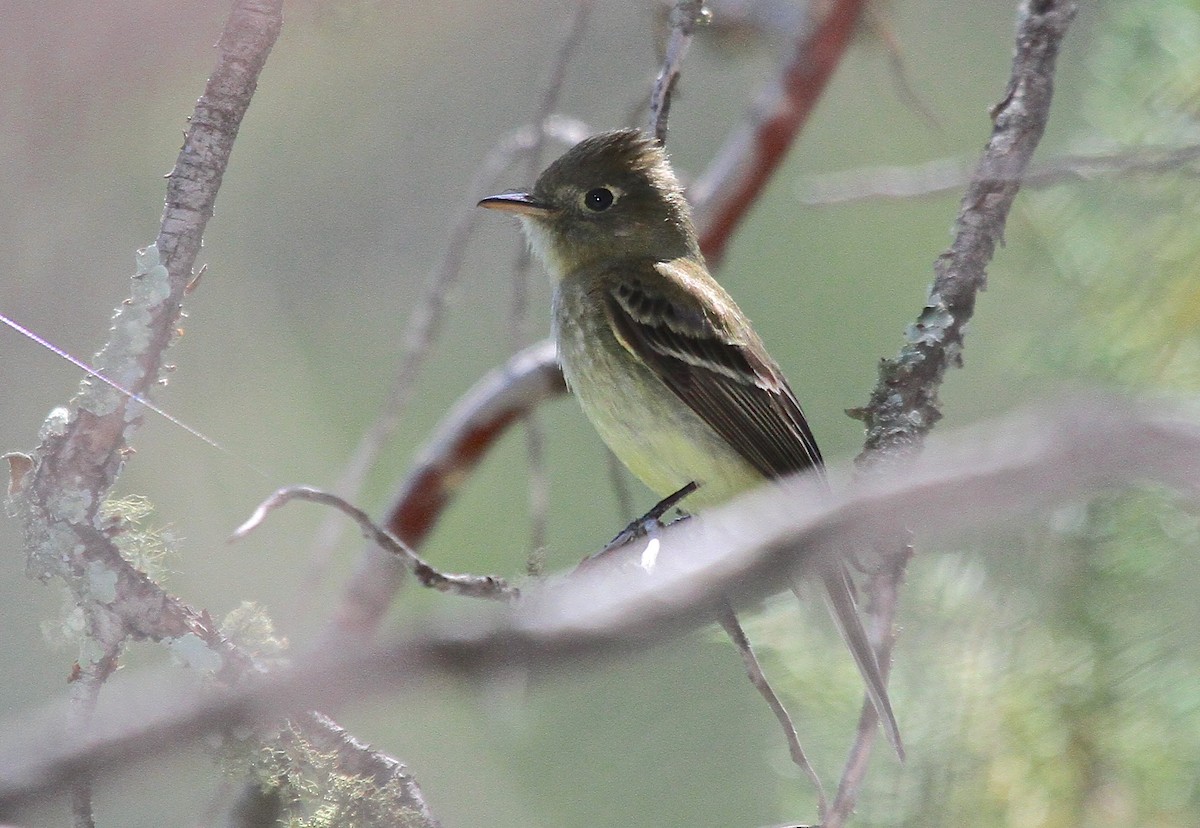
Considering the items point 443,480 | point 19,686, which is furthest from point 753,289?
point 19,686

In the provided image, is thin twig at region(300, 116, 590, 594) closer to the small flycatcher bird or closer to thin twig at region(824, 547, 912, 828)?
the small flycatcher bird

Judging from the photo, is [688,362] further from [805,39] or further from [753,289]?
[753,289]

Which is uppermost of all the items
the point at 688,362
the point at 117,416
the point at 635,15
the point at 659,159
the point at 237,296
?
the point at 635,15

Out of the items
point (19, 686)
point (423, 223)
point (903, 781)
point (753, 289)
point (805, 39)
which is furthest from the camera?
point (753, 289)

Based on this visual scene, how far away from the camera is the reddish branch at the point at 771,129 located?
2.89m

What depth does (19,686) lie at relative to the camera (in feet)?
4.33

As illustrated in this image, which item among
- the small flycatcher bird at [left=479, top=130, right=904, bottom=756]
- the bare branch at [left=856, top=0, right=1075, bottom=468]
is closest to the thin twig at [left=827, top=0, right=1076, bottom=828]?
the bare branch at [left=856, top=0, right=1075, bottom=468]

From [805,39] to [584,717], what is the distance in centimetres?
175

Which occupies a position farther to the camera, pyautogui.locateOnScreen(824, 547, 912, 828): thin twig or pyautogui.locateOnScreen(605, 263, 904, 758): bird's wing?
pyautogui.locateOnScreen(605, 263, 904, 758): bird's wing

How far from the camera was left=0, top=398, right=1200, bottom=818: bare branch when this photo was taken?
0.49 meters

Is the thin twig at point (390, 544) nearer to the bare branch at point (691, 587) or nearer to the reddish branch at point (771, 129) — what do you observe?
the bare branch at point (691, 587)

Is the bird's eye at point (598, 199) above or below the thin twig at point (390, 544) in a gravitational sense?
above

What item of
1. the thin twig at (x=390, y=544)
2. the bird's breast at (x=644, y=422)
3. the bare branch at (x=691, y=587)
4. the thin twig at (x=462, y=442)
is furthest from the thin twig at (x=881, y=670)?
the thin twig at (x=462, y=442)

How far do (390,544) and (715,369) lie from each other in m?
1.30
